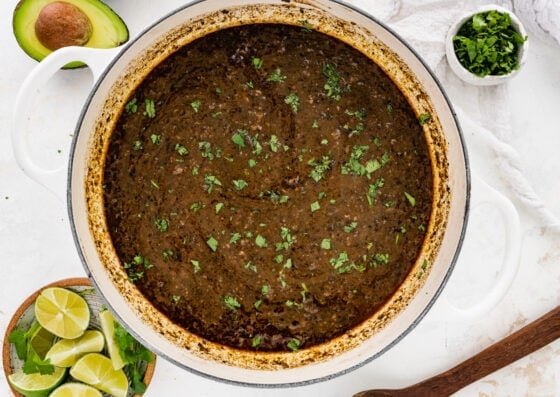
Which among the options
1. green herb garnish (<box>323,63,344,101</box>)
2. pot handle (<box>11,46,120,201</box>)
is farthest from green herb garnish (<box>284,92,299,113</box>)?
pot handle (<box>11,46,120,201</box>)

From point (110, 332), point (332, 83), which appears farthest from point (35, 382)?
point (332, 83)

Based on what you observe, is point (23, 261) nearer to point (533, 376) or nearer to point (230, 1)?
point (230, 1)

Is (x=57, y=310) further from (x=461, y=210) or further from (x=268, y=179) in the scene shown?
(x=461, y=210)

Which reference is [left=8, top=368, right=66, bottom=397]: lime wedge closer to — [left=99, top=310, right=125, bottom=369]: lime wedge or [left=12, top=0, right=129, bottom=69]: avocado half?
[left=99, top=310, right=125, bottom=369]: lime wedge

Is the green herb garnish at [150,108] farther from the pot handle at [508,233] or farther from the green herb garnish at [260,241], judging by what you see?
the pot handle at [508,233]

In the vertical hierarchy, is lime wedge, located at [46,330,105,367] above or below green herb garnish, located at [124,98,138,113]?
below

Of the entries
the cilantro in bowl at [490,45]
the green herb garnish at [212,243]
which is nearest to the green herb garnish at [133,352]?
the green herb garnish at [212,243]

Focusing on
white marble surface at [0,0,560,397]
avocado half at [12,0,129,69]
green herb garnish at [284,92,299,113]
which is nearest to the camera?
green herb garnish at [284,92,299,113]
